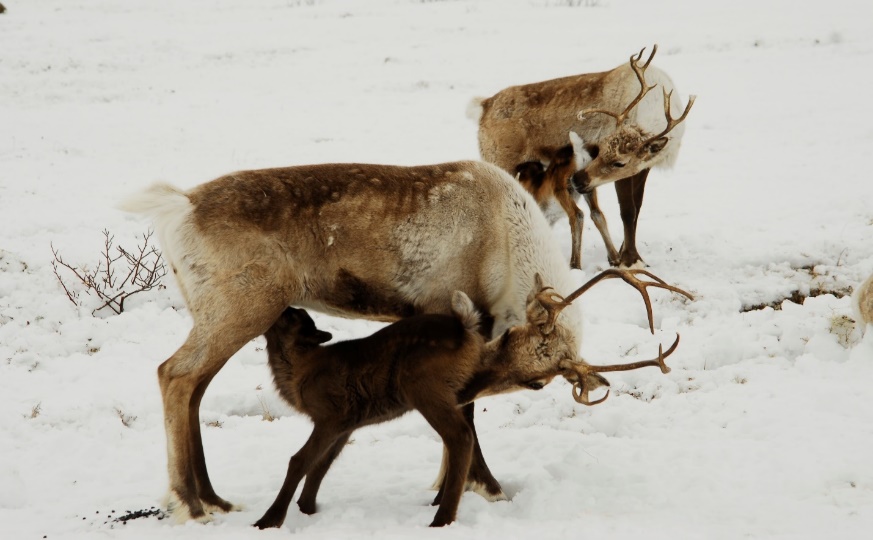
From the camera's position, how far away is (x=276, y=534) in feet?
12.8

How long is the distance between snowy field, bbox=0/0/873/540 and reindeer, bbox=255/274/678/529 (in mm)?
461

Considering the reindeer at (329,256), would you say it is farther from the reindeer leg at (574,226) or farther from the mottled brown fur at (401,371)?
the reindeer leg at (574,226)

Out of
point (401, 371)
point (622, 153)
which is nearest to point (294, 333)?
point (401, 371)

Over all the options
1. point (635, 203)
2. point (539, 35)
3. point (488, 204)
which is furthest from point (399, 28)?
point (488, 204)

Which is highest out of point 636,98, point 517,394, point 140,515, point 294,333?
point 636,98

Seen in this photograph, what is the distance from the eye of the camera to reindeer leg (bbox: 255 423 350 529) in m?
4.07

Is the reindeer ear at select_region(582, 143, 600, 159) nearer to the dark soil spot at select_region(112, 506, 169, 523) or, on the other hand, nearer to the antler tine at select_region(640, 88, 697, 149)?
the antler tine at select_region(640, 88, 697, 149)

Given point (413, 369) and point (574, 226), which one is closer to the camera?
point (413, 369)

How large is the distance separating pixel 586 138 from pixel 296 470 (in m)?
4.98

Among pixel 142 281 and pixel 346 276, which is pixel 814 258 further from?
pixel 142 281

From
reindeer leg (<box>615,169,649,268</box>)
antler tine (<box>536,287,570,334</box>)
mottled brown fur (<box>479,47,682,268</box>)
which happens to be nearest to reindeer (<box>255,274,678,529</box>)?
antler tine (<box>536,287,570,334</box>)

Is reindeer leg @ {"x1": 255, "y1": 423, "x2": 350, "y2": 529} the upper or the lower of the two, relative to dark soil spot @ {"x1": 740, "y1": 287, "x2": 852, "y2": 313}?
upper

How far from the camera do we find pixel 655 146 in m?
7.74

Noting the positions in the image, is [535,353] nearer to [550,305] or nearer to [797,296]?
[550,305]
